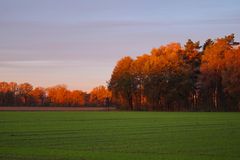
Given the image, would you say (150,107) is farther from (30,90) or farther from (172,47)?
(30,90)

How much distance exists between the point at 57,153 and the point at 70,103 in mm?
147940

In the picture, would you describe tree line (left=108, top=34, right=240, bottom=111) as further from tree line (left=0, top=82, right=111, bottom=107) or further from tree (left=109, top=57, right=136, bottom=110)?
tree line (left=0, top=82, right=111, bottom=107)

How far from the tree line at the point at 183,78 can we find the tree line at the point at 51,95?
38216 millimetres

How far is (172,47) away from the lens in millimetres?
111438

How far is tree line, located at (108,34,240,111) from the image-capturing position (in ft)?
325

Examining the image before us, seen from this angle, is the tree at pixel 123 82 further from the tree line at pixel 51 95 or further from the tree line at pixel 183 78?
the tree line at pixel 51 95

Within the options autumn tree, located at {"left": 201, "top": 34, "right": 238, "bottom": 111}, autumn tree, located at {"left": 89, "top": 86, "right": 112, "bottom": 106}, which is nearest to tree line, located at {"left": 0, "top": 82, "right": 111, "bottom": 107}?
autumn tree, located at {"left": 89, "top": 86, "right": 112, "bottom": 106}

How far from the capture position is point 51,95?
171 meters

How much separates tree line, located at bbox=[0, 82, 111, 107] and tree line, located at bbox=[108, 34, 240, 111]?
125 ft

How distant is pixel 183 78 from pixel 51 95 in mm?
75378

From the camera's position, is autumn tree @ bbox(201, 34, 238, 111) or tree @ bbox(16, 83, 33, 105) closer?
autumn tree @ bbox(201, 34, 238, 111)

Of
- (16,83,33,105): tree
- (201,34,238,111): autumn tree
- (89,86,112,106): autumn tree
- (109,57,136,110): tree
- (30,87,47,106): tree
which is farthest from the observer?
(89,86,112,106): autumn tree

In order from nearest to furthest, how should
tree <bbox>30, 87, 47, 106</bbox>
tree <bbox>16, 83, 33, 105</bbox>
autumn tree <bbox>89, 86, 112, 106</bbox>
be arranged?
tree <bbox>16, 83, 33, 105</bbox> < tree <bbox>30, 87, 47, 106</bbox> < autumn tree <bbox>89, 86, 112, 106</bbox>

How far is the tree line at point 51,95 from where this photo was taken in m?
158
